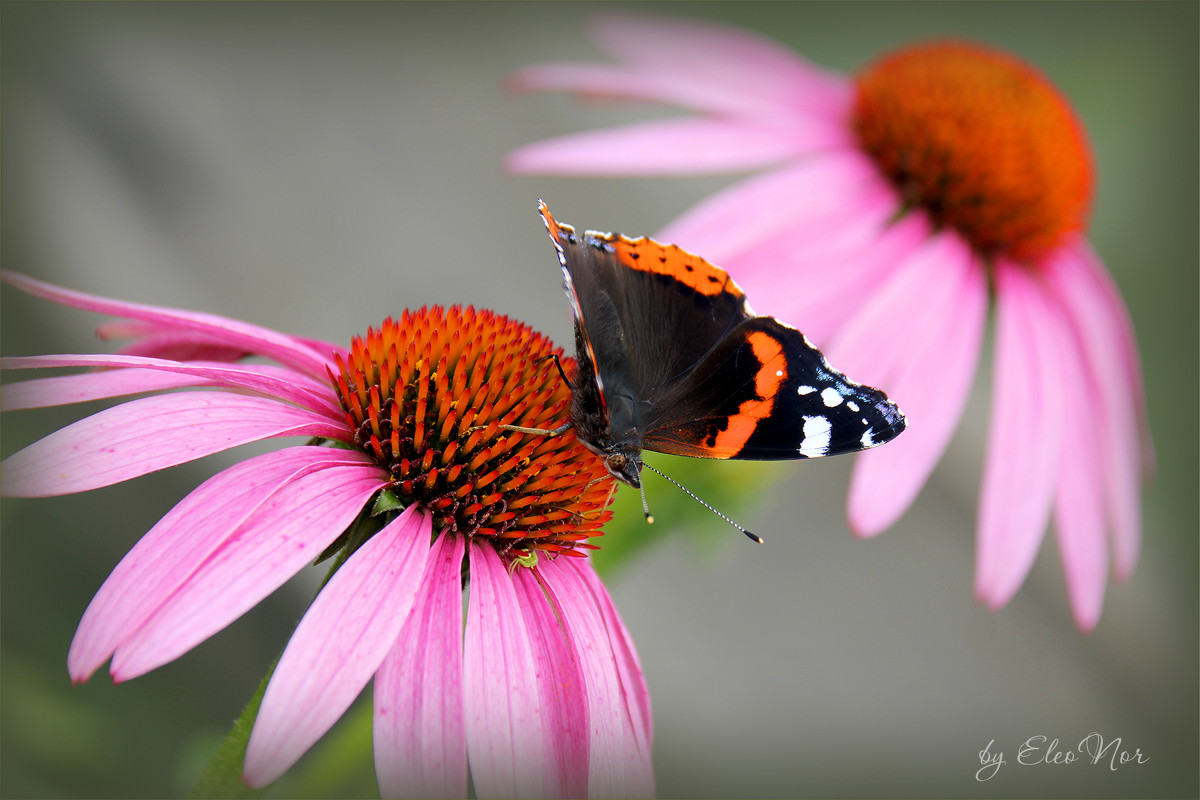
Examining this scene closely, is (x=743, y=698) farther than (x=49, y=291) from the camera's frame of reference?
Yes

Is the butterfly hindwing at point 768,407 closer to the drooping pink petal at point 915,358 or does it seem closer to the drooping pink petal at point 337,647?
the drooping pink petal at point 915,358

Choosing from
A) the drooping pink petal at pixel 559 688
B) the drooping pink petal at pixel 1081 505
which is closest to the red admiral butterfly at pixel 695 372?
the drooping pink petal at pixel 559 688

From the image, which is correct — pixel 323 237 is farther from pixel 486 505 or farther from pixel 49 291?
pixel 486 505

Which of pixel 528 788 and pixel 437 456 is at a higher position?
pixel 437 456

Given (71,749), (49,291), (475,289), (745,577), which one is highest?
(49,291)

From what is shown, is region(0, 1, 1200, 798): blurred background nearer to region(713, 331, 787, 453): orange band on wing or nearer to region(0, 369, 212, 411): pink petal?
region(713, 331, 787, 453): orange band on wing

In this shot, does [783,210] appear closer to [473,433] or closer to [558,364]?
[558,364]

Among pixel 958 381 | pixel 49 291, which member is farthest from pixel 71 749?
pixel 958 381
